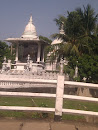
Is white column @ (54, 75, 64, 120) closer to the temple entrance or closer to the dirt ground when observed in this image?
the dirt ground

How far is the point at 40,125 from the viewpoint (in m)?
4.39

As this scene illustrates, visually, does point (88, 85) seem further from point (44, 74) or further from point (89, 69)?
point (44, 74)

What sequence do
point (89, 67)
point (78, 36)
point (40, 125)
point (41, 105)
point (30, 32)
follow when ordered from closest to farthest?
point (40, 125) → point (41, 105) → point (89, 67) → point (78, 36) → point (30, 32)

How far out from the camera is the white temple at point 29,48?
78.7ft

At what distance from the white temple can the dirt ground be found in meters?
18.4

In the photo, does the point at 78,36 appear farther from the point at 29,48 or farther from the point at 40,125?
the point at 40,125

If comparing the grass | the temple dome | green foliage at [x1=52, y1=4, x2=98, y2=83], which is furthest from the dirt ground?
the temple dome

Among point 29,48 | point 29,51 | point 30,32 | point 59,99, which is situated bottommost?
point 59,99

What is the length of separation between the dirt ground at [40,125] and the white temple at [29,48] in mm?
18363

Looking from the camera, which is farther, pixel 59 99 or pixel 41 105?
pixel 41 105

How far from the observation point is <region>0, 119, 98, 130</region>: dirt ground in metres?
4.20

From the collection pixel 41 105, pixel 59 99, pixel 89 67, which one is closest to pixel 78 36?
pixel 89 67

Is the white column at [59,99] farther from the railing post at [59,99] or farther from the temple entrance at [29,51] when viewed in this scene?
the temple entrance at [29,51]

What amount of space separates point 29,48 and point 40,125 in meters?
21.2
